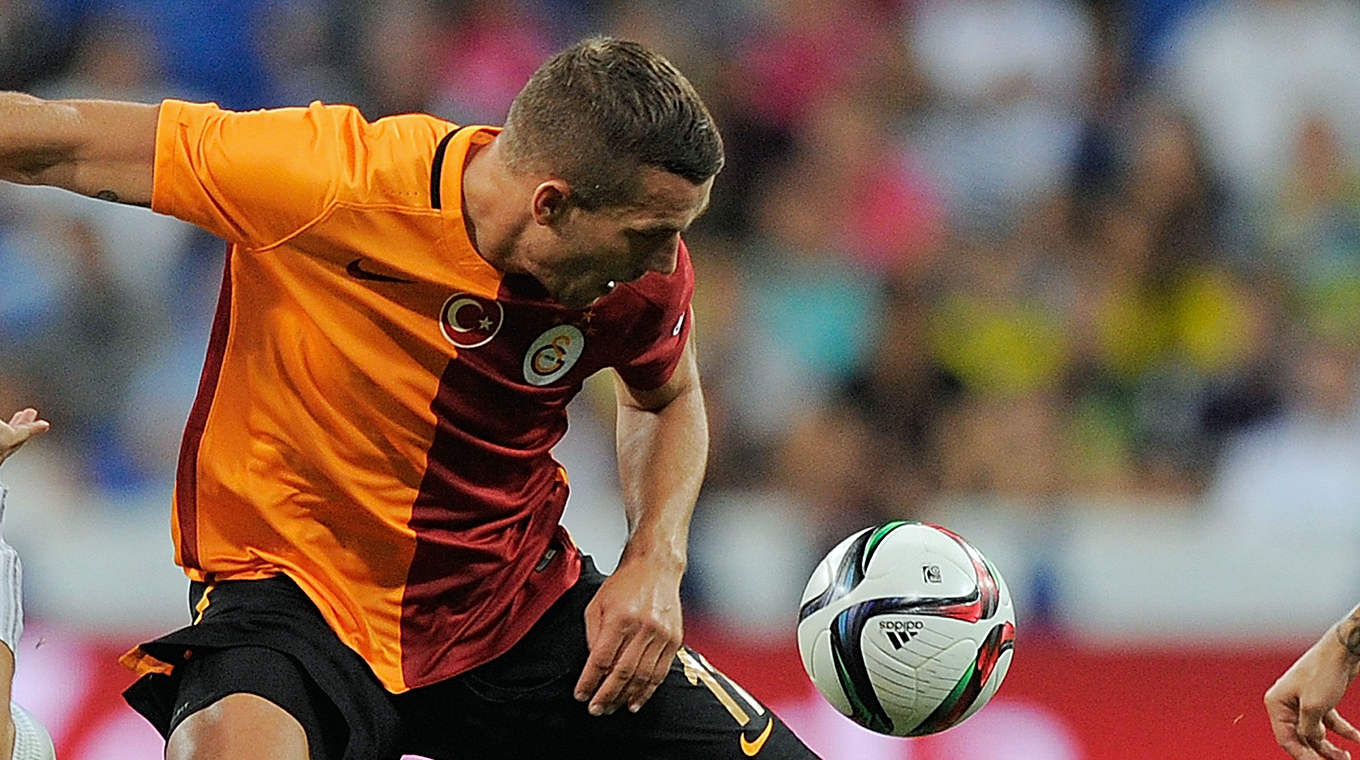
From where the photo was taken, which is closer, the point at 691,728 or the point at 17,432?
the point at 17,432

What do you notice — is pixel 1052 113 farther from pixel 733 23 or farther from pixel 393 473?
pixel 393 473

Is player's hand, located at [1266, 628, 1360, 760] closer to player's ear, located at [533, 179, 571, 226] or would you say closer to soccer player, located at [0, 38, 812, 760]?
soccer player, located at [0, 38, 812, 760]

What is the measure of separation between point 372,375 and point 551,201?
441 millimetres

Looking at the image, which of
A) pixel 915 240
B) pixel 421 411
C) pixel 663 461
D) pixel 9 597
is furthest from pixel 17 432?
pixel 915 240

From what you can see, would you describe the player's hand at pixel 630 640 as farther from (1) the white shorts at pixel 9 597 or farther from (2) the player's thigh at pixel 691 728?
(1) the white shorts at pixel 9 597

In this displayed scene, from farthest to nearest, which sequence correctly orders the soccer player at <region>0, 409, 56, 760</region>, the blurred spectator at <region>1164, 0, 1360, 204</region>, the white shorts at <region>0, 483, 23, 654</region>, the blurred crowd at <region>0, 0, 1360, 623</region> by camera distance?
the blurred spectator at <region>1164, 0, 1360, 204</region> < the blurred crowd at <region>0, 0, 1360, 623</region> < the white shorts at <region>0, 483, 23, 654</region> < the soccer player at <region>0, 409, 56, 760</region>

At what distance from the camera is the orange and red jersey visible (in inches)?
129

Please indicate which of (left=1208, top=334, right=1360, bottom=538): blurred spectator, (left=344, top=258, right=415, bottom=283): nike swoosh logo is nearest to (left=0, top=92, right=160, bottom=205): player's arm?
(left=344, top=258, right=415, bottom=283): nike swoosh logo

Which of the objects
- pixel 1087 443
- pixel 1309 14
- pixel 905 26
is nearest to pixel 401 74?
pixel 905 26

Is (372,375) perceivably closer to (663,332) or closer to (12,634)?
(663,332)

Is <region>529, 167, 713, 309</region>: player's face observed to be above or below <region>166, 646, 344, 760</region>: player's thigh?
above

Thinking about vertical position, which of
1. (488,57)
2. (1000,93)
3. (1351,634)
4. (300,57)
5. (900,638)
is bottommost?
(300,57)

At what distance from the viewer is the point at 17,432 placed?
3.05 meters

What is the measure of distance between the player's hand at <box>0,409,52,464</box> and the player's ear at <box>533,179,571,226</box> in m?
0.82
